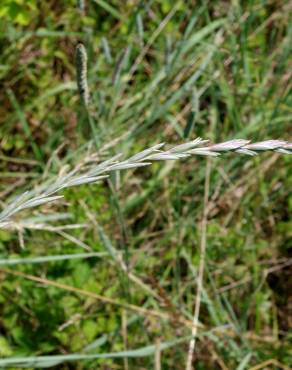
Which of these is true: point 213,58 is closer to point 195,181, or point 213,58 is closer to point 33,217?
point 195,181

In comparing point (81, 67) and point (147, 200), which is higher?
point (81, 67)

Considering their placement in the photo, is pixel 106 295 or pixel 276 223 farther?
pixel 276 223

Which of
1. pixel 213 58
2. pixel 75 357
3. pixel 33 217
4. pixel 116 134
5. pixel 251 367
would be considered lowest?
pixel 251 367

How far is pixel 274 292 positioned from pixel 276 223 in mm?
245

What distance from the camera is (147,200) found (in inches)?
83.3

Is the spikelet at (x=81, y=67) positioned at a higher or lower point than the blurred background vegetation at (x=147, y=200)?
higher

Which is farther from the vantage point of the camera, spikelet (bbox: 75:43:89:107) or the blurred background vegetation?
the blurred background vegetation

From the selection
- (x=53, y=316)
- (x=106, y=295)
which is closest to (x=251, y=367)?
(x=106, y=295)

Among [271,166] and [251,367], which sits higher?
[271,166]

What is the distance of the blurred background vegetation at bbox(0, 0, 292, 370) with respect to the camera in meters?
1.84

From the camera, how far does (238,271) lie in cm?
209

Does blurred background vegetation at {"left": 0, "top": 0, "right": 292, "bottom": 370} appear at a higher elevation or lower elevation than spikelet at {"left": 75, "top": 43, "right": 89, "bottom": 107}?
lower

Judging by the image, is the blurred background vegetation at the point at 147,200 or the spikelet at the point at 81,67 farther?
the blurred background vegetation at the point at 147,200

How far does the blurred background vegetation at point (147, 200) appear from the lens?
184 cm
